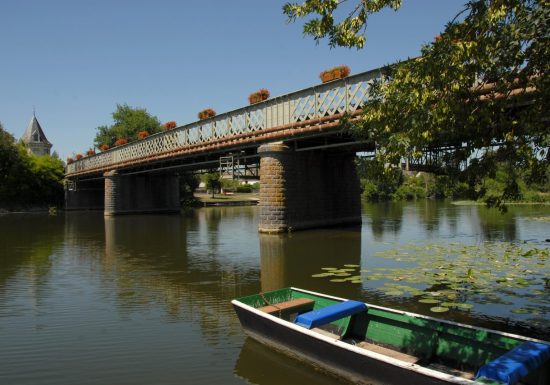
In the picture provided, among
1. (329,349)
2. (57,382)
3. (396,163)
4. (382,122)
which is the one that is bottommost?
(57,382)

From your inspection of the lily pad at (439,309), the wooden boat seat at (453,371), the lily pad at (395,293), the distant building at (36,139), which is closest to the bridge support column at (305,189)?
the lily pad at (395,293)

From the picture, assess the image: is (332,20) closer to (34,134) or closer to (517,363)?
(517,363)

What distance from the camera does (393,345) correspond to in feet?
25.6

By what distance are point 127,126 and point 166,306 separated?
88347mm

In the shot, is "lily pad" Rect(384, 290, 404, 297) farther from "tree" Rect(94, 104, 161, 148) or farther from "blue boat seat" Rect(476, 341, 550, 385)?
"tree" Rect(94, 104, 161, 148)

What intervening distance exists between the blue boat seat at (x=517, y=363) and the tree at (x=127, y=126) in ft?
298

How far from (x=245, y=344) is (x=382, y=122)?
472 cm

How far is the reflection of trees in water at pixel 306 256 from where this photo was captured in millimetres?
13531

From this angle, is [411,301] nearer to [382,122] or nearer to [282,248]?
[382,122]

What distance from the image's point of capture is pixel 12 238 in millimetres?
29875

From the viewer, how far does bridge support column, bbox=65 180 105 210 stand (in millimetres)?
70812

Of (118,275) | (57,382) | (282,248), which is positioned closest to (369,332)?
(57,382)

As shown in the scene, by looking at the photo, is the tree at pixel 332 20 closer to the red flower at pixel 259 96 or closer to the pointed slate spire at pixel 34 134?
the red flower at pixel 259 96

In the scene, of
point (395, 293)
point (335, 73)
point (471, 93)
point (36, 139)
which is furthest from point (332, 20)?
point (36, 139)
